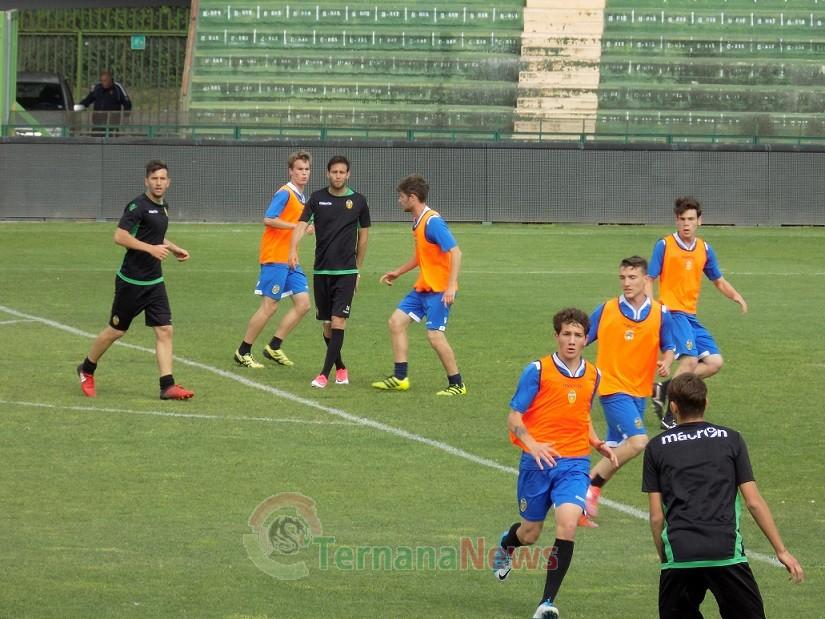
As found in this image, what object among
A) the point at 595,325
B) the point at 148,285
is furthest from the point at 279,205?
the point at 595,325

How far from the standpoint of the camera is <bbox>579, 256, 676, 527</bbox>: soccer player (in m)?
10.4

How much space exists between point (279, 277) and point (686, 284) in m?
4.52

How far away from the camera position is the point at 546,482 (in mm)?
8367

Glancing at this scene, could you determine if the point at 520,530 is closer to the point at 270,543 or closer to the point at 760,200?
the point at 270,543

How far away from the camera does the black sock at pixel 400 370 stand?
1448cm

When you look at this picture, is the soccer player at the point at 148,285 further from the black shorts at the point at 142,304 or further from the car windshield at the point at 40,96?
the car windshield at the point at 40,96

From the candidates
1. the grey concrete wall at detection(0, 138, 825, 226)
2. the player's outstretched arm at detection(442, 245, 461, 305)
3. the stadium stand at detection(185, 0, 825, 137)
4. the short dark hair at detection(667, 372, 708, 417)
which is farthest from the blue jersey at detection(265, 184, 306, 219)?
the stadium stand at detection(185, 0, 825, 137)

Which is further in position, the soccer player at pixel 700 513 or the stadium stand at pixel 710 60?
the stadium stand at pixel 710 60

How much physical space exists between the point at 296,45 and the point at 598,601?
3636 cm

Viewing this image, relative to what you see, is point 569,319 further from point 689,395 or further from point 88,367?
point 88,367

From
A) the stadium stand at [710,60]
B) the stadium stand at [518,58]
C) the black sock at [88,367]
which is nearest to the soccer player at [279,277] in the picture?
the black sock at [88,367]

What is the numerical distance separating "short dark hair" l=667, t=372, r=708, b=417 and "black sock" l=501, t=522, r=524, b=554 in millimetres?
2039

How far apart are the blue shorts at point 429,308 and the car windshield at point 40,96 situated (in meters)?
28.9

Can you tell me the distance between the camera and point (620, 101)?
40.9 m
